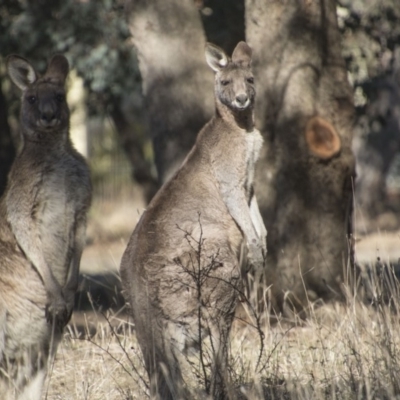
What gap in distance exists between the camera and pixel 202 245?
5.09 meters

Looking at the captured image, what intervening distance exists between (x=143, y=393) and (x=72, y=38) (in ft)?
21.5

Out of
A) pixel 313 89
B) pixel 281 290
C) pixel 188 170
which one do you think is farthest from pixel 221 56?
pixel 281 290

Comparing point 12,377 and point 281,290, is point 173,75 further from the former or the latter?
point 12,377

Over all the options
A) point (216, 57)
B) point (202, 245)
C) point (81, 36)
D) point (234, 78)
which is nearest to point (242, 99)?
point (234, 78)

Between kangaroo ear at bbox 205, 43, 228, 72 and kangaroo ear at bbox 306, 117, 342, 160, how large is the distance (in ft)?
4.32

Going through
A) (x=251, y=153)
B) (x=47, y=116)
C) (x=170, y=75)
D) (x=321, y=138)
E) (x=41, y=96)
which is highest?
(x=170, y=75)

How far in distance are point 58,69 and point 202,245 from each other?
166 centimetres

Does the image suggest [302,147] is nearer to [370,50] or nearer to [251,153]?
[251,153]

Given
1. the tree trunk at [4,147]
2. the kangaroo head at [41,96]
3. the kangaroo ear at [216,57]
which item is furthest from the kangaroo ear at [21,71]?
the tree trunk at [4,147]

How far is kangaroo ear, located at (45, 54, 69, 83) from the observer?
5.92 m

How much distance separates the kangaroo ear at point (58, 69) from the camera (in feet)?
19.4

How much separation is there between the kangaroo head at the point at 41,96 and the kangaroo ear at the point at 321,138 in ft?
6.75

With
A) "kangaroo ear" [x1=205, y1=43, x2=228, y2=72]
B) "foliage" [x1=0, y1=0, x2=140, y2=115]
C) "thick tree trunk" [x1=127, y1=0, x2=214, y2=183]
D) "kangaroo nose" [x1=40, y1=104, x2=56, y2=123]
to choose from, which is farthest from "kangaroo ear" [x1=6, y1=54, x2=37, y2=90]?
"foliage" [x1=0, y1=0, x2=140, y2=115]

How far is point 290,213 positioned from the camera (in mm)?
7199
